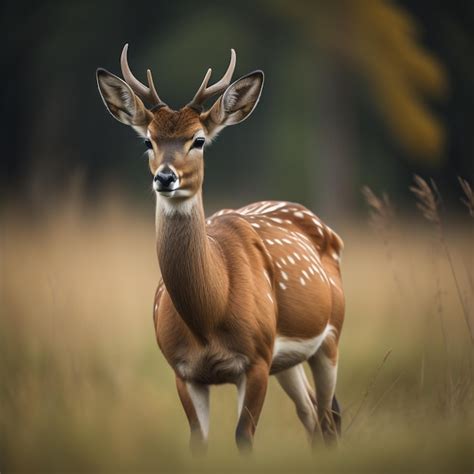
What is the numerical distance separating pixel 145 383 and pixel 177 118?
1629 mm

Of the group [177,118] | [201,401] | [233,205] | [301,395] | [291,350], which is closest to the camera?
[177,118]

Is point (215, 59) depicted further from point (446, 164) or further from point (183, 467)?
point (183, 467)

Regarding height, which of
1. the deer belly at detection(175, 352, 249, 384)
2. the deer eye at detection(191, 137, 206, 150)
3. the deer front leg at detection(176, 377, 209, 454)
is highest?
the deer eye at detection(191, 137, 206, 150)

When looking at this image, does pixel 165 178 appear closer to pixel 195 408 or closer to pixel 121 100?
pixel 121 100

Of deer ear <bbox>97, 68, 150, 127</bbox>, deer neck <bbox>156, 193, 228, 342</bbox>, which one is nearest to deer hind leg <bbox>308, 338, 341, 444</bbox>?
deer neck <bbox>156, 193, 228, 342</bbox>

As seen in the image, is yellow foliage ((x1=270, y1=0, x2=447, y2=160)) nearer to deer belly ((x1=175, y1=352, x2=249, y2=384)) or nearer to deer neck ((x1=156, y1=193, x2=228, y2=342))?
deer neck ((x1=156, y1=193, x2=228, y2=342))

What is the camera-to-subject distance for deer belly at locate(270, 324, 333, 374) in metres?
4.77

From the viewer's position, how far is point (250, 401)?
14.4 feet

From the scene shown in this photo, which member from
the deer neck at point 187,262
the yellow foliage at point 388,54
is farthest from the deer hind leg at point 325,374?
the yellow foliage at point 388,54

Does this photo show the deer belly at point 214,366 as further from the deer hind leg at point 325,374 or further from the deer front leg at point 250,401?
the deer hind leg at point 325,374

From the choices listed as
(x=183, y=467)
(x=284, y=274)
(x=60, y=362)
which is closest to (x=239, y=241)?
(x=284, y=274)

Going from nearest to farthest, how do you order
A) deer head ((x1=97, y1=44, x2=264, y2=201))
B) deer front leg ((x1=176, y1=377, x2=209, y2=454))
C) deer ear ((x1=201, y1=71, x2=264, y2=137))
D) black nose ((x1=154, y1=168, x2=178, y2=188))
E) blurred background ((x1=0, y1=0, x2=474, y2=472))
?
blurred background ((x1=0, y1=0, x2=474, y2=472)) → black nose ((x1=154, y1=168, x2=178, y2=188)) → deer head ((x1=97, y1=44, x2=264, y2=201)) → deer front leg ((x1=176, y1=377, x2=209, y2=454)) → deer ear ((x1=201, y1=71, x2=264, y2=137))

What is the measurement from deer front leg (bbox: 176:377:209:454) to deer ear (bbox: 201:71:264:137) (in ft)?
3.95

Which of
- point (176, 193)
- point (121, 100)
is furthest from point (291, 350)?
point (121, 100)
